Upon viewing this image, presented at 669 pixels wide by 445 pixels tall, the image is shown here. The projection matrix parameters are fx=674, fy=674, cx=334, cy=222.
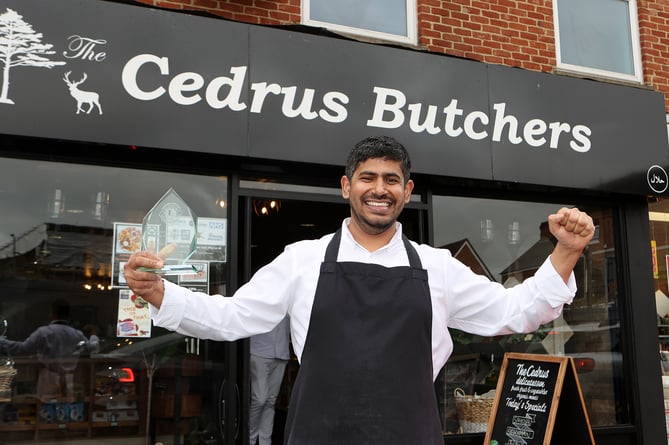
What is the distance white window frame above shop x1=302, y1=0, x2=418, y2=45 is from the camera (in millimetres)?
5927

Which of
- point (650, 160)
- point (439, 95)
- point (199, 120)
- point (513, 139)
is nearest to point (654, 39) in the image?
point (650, 160)

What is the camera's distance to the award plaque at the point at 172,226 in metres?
5.00

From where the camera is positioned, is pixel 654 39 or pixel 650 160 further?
pixel 654 39

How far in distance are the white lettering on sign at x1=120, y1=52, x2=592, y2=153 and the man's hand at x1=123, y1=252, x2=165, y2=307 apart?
2.63 meters

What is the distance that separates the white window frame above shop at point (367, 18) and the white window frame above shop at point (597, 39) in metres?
1.62

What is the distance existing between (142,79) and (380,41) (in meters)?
2.24

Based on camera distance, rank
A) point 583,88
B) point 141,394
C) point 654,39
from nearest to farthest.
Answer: point 141,394
point 583,88
point 654,39

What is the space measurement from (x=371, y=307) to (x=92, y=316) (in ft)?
9.55

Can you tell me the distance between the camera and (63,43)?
4551 mm

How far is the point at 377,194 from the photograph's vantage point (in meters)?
2.62

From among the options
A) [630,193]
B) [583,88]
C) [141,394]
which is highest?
[583,88]

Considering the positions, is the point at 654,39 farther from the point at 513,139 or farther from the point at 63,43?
the point at 63,43

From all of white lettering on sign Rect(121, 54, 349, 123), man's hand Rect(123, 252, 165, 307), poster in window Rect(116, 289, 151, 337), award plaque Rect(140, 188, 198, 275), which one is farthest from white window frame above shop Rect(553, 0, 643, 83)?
man's hand Rect(123, 252, 165, 307)

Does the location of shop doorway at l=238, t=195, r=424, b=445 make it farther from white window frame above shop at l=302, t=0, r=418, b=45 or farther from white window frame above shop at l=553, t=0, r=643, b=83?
white window frame above shop at l=553, t=0, r=643, b=83
